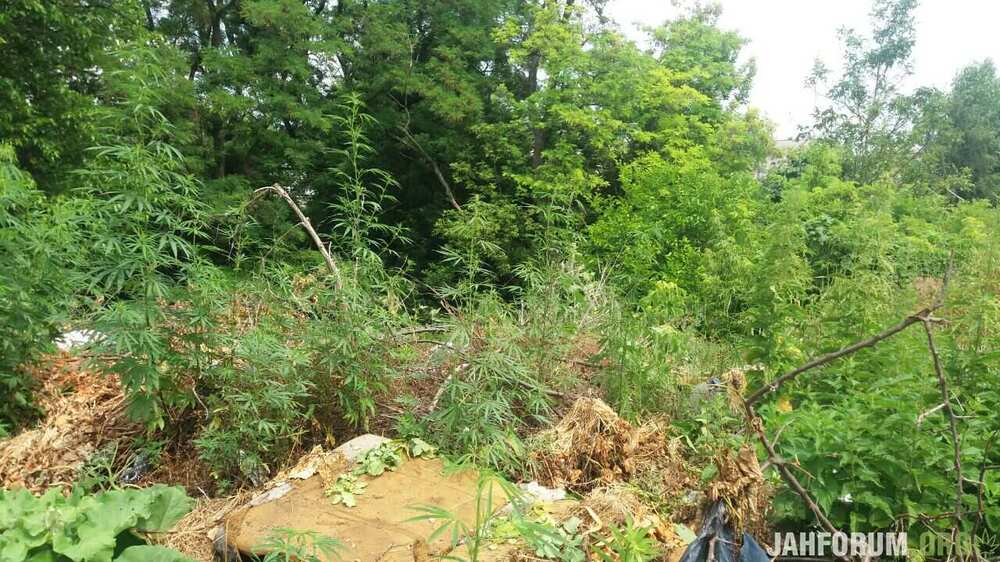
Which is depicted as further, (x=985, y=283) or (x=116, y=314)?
(x=985, y=283)

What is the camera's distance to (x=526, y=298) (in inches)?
147

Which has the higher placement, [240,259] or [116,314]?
[240,259]

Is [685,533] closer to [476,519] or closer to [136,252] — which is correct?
[476,519]

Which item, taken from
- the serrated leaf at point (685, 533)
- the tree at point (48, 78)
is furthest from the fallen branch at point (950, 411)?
the tree at point (48, 78)

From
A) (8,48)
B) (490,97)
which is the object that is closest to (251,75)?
(8,48)

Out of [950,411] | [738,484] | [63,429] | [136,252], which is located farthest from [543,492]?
[63,429]

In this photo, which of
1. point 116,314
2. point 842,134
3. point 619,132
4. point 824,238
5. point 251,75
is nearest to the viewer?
point 116,314

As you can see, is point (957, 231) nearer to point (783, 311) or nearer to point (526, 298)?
point (783, 311)

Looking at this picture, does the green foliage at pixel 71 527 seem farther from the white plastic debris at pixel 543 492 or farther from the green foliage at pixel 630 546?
the white plastic debris at pixel 543 492

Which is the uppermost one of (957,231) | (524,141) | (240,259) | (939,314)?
(524,141)

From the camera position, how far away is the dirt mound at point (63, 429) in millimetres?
3211

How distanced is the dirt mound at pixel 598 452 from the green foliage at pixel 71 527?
1.63m

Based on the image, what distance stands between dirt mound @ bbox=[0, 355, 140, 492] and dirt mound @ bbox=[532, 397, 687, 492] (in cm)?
228

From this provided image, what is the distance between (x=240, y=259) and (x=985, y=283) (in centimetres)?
418
